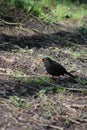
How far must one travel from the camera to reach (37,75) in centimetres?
680

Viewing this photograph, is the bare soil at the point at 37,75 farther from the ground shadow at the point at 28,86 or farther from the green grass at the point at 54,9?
the green grass at the point at 54,9

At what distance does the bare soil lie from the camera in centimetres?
518

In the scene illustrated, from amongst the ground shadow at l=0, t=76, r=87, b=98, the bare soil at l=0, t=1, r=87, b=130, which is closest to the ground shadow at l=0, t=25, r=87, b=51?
the bare soil at l=0, t=1, r=87, b=130

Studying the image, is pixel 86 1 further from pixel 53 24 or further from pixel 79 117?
pixel 79 117

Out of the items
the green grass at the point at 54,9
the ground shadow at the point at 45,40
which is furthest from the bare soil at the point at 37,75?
the green grass at the point at 54,9

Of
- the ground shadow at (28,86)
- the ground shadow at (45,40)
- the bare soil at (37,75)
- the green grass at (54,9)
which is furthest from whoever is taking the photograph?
the green grass at (54,9)

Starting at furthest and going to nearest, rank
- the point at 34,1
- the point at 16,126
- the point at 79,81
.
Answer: the point at 34,1 < the point at 79,81 < the point at 16,126

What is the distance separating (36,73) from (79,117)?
5.66ft

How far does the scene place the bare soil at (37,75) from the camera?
5.18 meters

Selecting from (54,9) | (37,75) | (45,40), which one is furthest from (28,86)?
(54,9)

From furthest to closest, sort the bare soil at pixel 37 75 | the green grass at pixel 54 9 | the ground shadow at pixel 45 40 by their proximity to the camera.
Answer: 1. the green grass at pixel 54 9
2. the ground shadow at pixel 45 40
3. the bare soil at pixel 37 75

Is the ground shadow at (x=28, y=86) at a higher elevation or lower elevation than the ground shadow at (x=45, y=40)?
higher

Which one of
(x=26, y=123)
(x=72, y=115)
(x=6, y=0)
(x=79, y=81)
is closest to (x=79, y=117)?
(x=72, y=115)

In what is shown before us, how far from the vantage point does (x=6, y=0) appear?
1088cm
